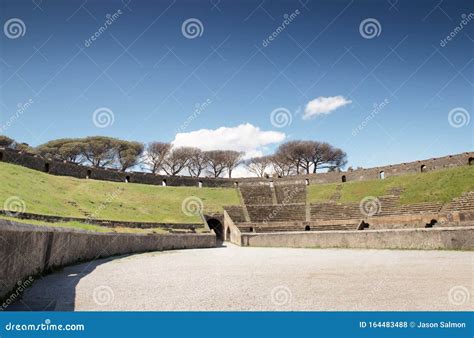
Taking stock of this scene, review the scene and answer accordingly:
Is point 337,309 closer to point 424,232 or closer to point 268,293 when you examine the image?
point 268,293

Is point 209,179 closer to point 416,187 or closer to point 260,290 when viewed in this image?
point 416,187

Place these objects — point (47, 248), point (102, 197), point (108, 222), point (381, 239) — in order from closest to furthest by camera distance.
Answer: point (47, 248), point (381, 239), point (108, 222), point (102, 197)

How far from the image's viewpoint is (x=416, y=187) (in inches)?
1407

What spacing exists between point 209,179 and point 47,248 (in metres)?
45.4

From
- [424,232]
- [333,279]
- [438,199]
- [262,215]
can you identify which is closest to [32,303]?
[333,279]

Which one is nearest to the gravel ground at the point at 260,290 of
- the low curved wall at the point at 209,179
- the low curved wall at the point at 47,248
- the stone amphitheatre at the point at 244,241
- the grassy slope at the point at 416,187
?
the stone amphitheatre at the point at 244,241

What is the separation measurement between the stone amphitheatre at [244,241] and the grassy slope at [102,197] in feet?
0.77

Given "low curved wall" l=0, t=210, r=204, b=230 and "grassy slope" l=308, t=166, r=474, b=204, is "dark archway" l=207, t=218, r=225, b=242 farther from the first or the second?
"grassy slope" l=308, t=166, r=474, b=204

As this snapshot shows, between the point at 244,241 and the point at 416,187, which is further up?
the point at 416,187

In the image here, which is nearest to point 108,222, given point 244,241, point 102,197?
point 102,197

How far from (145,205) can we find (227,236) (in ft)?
29.3

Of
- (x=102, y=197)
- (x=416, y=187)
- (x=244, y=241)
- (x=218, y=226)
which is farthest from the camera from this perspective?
(x=218, y=226)

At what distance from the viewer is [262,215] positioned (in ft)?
130

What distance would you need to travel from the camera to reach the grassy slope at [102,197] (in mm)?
27463
